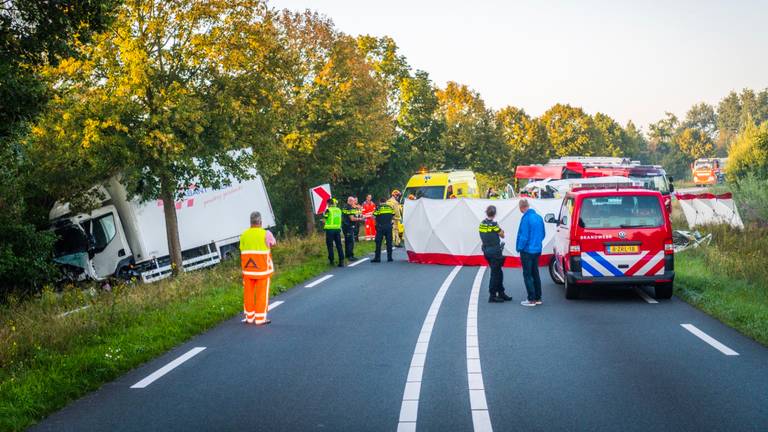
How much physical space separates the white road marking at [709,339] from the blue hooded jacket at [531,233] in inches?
133

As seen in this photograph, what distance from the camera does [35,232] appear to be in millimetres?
22375

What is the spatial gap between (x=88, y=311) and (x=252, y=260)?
3000 mm

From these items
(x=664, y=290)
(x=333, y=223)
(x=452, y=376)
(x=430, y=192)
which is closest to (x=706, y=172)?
(x=430, y=192)

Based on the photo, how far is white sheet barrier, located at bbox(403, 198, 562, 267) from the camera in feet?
73.2

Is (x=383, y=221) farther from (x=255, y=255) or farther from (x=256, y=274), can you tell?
(x=256, y=274)

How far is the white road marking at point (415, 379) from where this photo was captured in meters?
6.59

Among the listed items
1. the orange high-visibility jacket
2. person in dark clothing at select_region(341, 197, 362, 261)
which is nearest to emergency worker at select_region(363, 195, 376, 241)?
person in dark clothing at select_region(341, 197, 362, 261)

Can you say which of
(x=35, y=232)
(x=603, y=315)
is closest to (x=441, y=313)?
(x=603, y=315)

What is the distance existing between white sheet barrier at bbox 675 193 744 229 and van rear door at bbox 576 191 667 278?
14501 mm

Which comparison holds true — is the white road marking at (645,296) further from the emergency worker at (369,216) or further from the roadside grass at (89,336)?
the emergency worker at (369,216)

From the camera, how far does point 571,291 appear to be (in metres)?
14.3

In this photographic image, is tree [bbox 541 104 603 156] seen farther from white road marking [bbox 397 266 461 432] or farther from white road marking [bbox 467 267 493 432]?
white road marking [bbox 467 267 493 432]

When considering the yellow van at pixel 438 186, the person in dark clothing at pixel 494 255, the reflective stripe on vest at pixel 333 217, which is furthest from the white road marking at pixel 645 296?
the yellow van at pixel 438 186

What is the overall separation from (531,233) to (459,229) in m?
8.66
